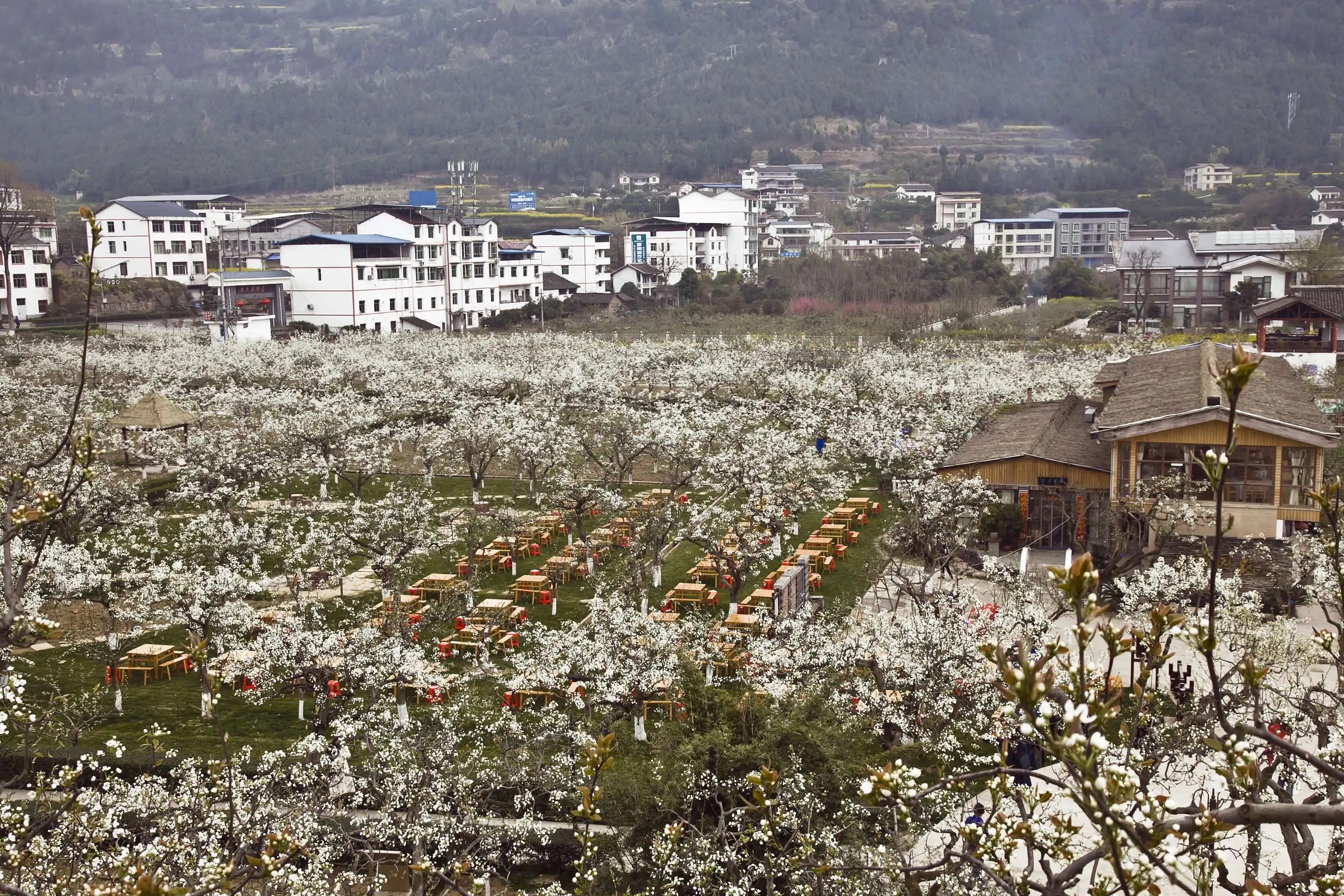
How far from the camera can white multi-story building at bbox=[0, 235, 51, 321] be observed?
63812mm

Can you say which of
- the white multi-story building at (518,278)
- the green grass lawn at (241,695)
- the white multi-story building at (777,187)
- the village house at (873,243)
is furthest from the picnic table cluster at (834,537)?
the white multi-story building at (777,187)

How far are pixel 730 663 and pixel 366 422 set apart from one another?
61.2ft

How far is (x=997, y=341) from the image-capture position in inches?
2056

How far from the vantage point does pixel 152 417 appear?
33.1 meters

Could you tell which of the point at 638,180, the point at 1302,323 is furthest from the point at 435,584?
the point at 638,180

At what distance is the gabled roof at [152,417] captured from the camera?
108 feet

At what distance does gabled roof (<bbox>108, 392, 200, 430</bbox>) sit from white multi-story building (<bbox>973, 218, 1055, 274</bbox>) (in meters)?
81.4

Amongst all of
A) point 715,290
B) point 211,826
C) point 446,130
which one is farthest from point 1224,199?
point 211,826

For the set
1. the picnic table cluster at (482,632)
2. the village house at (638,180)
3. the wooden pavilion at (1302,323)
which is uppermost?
the village house at (638,180)

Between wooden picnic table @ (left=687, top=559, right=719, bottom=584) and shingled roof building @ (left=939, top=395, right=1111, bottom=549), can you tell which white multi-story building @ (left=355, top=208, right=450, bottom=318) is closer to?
shingled roof building @ (left=939, top=395, right=1111, bottom=549)

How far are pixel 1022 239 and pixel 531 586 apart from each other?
89650mm

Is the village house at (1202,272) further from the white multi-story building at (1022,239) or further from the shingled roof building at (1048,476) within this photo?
the shingled roof building at (1048,476)

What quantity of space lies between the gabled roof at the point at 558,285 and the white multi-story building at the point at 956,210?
5343cm

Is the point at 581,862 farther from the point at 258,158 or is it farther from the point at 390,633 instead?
the point at 258,158
